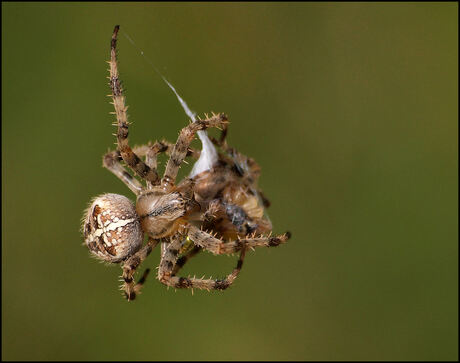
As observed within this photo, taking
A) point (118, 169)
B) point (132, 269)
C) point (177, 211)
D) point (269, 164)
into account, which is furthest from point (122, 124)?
point (269, 164)

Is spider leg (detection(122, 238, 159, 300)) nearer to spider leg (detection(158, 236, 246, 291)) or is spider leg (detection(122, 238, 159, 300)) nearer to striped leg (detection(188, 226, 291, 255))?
spider leg (detection(158, 236, 246, 291))

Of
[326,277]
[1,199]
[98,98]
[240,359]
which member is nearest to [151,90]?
[98,98]

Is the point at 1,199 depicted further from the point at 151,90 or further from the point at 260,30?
the point at 260,30

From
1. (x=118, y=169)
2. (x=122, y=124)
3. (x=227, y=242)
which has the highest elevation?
(x=122, y=124)

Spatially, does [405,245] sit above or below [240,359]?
above

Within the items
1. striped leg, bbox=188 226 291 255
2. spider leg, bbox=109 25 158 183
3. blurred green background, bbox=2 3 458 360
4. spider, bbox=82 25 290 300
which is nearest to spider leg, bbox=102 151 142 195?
spider, bbox=82 25 290 300

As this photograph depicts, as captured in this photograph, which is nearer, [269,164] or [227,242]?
[227,242]

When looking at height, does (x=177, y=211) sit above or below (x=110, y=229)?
above

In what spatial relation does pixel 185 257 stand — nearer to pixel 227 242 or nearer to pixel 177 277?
pixel 177 277
